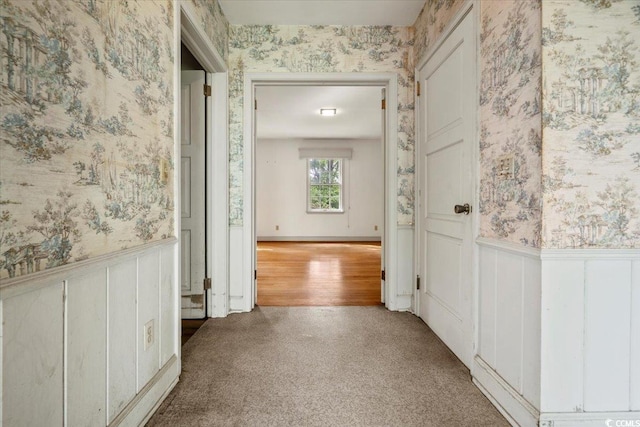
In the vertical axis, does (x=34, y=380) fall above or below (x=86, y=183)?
below

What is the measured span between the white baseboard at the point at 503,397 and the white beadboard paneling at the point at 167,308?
1.60 meters

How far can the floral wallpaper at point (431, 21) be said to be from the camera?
84.4 inches

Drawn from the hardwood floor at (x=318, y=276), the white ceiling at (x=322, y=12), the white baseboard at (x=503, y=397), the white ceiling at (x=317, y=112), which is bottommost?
the hardwood floor at (x=318, y=276)

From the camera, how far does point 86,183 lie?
1082 millimetres

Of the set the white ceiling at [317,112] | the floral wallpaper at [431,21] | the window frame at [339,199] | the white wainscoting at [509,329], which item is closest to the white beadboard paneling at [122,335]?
the white wainscoting at [509,329]

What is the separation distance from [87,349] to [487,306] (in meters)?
1.73

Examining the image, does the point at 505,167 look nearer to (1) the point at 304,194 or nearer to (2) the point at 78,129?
(2) the point at 78,129

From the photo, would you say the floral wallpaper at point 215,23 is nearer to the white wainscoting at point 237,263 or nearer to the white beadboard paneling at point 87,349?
the white wainscoting at point 237,263

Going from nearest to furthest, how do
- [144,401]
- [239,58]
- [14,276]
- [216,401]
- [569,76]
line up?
1. [14,276]
2. [569,76]
3. [144,401]
4. [216,401]
5. [239,58]

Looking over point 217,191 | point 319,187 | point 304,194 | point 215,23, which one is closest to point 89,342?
point 217,191

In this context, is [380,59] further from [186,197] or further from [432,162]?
[186,197]

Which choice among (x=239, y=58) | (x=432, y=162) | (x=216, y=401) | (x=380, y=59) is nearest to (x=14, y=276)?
(x=216, y=401)

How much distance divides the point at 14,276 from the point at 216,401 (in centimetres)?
108

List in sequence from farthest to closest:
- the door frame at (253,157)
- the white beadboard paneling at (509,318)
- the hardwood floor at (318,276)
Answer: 1. the hardwood floor at (318,276)
2. the door frame at (253,157)
3. the white beadboard paneling at (509,318)
